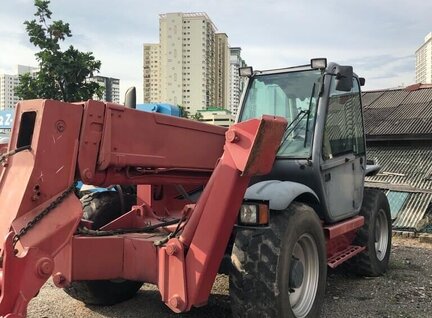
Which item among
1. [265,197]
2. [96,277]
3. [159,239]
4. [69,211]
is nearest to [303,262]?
[265,197]

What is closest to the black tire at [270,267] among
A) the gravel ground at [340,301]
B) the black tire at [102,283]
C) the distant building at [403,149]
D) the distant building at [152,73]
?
the gravel ground at [340,301]

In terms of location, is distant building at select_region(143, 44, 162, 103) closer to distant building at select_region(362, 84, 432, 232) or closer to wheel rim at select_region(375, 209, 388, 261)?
distant building at select_region(362, 84, 432, 232)

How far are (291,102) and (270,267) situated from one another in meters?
2.19

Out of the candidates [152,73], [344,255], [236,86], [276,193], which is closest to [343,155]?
[344,255]

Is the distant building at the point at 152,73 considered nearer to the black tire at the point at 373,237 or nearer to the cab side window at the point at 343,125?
the black tire at the point at 373,237

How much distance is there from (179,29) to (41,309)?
36.5 meters

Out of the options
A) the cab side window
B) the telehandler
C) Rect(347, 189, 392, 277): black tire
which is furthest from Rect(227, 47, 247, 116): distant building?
Rect(347, 189, 392, 277): black tire

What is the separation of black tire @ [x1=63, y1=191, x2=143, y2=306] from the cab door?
2.01 metres

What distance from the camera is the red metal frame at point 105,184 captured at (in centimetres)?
302

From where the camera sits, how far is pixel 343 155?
5.43 metres

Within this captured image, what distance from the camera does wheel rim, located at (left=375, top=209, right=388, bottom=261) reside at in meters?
6.38

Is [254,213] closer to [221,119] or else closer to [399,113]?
[221,119]

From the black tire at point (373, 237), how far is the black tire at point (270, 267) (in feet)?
7.07

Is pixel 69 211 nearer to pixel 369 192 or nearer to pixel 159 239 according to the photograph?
pixel 159 239
